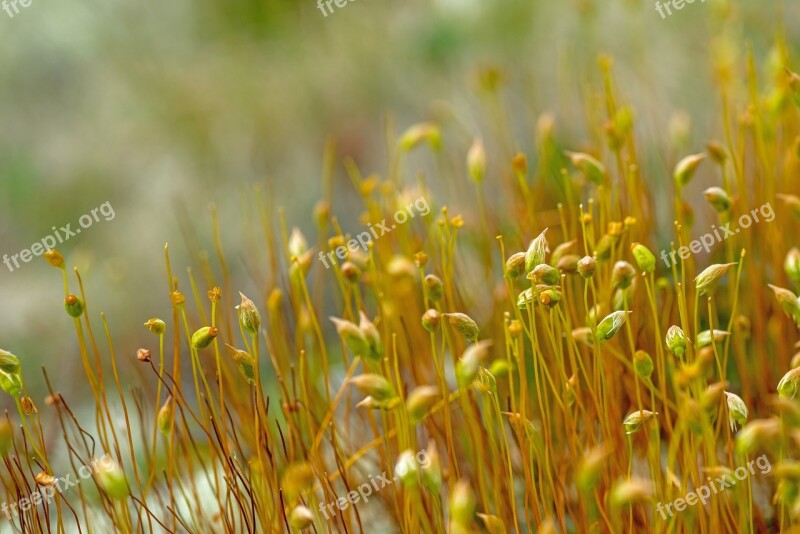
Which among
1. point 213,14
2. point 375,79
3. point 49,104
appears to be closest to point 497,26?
point 375,79

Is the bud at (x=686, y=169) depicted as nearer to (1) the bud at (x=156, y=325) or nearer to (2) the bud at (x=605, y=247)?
(2) the bud at (x=605, y=247)

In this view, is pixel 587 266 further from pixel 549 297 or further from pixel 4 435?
pixel 4 435

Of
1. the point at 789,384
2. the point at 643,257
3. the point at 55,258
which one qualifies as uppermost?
the point at 55,258

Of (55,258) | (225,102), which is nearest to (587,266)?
(55,258)

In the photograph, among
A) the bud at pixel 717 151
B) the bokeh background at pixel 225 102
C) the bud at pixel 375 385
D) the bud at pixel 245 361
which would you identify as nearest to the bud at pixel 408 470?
the bud at pixel 375 385

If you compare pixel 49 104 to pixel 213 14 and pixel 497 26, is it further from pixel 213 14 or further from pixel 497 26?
pixel 497 26

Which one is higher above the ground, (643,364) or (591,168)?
(591,168)

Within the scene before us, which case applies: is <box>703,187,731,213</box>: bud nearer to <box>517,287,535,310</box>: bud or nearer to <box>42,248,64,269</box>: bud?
<box>517,287,535,310</box>: bud
